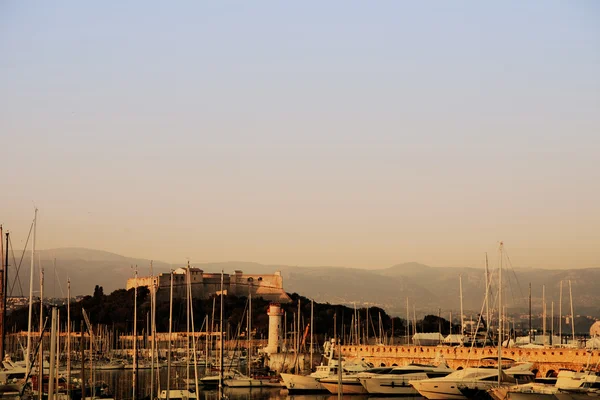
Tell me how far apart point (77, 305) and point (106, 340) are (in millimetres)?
33290

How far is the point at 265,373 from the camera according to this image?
59375 millimetres

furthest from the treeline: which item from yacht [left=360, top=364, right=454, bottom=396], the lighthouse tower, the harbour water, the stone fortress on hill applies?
yacht [left=360, top=364, right=454, bottom=396]

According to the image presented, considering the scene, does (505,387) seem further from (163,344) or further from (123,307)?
(123,307)

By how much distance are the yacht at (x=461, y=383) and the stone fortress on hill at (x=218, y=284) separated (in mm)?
80866

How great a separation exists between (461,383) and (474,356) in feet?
35.8

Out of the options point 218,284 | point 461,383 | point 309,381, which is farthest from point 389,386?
point 218,284

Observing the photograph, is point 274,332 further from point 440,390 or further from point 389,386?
point 440,390

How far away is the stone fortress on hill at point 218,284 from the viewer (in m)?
124

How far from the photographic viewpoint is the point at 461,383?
142ft

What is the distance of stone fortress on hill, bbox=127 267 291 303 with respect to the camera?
124 meters

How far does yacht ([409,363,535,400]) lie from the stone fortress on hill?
80866 mm

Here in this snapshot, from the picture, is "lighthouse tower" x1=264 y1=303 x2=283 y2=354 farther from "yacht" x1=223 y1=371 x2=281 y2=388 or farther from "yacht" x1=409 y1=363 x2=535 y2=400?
"yacht" x1=409 y1=363 x2=535 y2=400

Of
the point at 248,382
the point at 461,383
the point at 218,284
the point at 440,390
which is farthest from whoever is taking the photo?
the point at 218,284

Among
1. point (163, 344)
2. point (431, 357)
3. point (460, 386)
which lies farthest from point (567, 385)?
point (163, 344)
